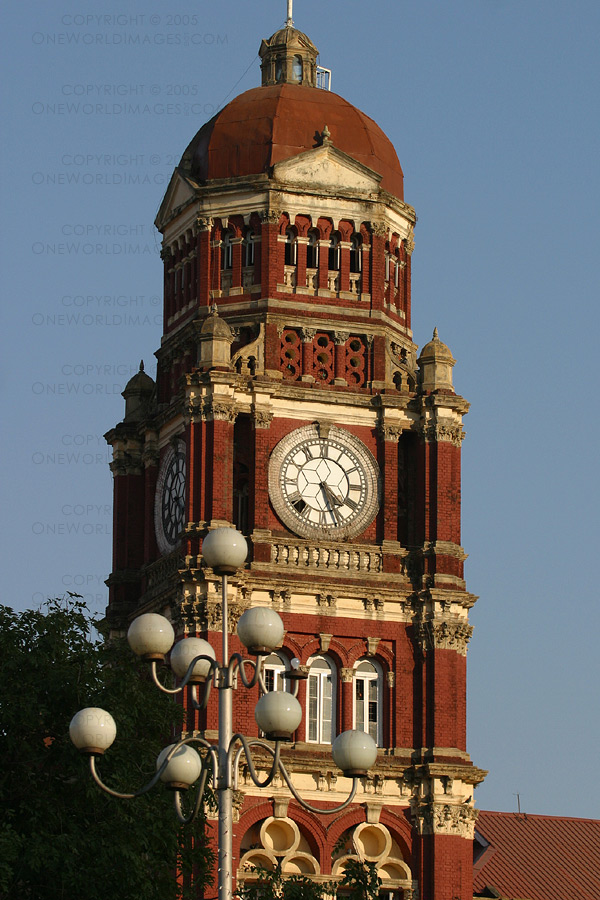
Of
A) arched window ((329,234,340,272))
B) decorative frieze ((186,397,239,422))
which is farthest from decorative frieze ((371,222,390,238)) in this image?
decorative frieze ((186,397,239,422))

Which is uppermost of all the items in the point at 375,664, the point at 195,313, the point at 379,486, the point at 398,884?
the point at 195,313

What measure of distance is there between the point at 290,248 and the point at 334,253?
124 cm

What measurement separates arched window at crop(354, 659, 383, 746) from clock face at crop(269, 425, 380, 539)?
355 cm

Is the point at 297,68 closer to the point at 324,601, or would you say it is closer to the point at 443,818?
the point at 324,601

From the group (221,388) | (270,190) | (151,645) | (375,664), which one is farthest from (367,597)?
(151,645)

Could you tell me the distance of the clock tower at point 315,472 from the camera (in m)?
63.4

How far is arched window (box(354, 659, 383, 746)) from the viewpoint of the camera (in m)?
64.6

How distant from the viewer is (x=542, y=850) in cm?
7419

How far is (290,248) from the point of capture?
68250mm

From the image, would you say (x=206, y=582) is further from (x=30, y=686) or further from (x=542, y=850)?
(x=542, y=850)

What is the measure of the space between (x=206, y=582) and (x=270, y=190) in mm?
11222

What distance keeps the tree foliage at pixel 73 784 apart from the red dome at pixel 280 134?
17682mm

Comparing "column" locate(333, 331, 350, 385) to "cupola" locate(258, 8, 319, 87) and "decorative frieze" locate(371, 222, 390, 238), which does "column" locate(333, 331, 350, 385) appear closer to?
"decorative frieze" locate(371, 222, 390, 238)

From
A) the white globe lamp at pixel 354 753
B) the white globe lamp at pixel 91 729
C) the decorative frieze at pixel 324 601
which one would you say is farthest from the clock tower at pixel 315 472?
the white globe lamp at pixel 91 729
